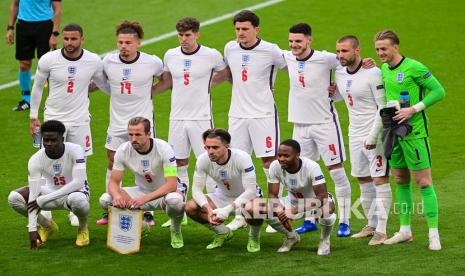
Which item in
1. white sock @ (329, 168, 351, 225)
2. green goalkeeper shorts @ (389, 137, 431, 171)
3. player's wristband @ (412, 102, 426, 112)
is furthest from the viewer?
white sock @ (329, 168, 351, 225)

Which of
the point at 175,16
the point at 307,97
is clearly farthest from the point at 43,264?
the point at 175,16

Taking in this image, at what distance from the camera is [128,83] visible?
13.6 meters

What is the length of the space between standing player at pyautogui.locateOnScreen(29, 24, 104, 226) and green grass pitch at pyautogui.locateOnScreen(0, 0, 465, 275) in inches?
45.0

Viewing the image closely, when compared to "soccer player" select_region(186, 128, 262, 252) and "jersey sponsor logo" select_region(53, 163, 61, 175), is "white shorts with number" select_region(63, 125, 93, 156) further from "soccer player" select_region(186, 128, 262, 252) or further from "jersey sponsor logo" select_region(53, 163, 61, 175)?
"soccer player" select_region(186, 128, 262, 252)

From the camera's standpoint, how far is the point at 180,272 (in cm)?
1149

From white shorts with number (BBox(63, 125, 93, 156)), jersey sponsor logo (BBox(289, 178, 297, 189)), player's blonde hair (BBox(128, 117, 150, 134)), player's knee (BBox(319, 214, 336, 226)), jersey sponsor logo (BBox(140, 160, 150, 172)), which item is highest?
player's blonde hair (BBox(128, 117, 150, 134))

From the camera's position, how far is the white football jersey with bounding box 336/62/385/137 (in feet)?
40.9

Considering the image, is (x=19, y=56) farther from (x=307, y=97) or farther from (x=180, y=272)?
(x=180, y=272)

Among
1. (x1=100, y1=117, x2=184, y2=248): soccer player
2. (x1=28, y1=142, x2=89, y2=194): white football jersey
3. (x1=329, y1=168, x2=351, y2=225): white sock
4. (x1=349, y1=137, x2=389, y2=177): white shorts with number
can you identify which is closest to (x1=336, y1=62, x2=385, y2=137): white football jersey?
(x1=349, y1=137, x2=389, y2=177): white shorts with number

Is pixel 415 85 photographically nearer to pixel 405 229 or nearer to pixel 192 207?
pixel 405 229

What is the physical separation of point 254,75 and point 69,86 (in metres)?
2.17

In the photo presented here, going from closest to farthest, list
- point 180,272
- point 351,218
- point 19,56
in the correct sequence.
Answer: point 180,272, point 351,218, point 19,56

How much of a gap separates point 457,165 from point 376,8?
780 cm

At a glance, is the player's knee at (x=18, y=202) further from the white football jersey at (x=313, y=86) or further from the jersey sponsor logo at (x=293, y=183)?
the white football jersey at (x=313, y=86)
